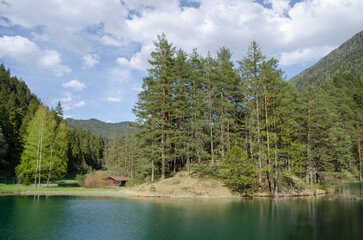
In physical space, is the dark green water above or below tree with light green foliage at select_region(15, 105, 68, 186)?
below

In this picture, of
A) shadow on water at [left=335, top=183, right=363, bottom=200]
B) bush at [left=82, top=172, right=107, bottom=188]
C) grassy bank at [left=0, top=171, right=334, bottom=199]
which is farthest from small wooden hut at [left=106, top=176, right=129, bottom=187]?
shadow on water at [left=335, top=183, right=363, bottom=200]

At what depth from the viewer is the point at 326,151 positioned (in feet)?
133

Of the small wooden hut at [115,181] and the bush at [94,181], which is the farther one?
the small wooden hut at [115,181]

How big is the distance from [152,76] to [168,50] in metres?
5.40

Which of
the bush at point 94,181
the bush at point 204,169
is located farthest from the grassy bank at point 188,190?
the bush at point 94,181

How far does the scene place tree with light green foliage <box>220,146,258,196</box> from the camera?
33.1 metres

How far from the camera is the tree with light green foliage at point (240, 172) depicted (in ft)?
109

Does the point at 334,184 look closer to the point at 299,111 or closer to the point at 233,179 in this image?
the point at 299,111

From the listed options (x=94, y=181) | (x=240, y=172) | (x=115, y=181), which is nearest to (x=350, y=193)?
A: (x=240, y=172)

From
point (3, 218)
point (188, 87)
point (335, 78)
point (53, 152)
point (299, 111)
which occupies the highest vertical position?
point (335, 78)

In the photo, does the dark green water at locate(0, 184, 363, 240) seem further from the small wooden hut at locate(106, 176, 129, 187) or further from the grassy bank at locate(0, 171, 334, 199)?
the small wooden hut at locate(106, 176, 129, 187)

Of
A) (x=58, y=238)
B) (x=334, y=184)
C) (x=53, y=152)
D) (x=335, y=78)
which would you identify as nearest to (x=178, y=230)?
(x=58, y=238)

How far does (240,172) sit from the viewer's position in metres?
33.4

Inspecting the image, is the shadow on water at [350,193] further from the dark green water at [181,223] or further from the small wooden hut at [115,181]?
the small wooden hut at [115,181]
